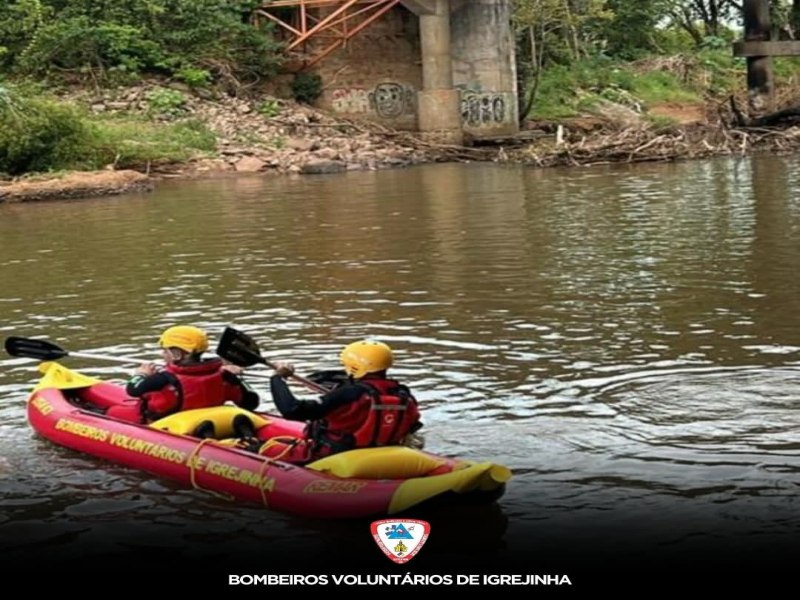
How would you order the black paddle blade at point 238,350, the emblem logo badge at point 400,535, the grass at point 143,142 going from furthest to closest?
the grass at point 143,142, the black paddle blade at point 238,350, the emblem logo badge at point 400,535

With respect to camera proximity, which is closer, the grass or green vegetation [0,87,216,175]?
green vegetation [0,87,216,175]

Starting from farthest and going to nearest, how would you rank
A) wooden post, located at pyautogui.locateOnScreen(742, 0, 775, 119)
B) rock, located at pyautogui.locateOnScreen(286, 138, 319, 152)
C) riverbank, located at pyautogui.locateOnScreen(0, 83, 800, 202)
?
rock, located at pyautogui.locateOnScreen(286, 138, 319, 152), wooden post, located at pyautogui.locateOnScreen(742, 0, 775, 119), riverbank, located at pyautogui.locateOnScreen(0, 83, 800, 202)

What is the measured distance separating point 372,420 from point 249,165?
26023 millimetres

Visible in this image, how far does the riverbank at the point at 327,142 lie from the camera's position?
30281mm

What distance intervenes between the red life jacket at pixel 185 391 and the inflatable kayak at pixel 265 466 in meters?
0.13

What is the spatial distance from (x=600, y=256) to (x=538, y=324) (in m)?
3.93

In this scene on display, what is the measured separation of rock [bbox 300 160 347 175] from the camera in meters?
32.4

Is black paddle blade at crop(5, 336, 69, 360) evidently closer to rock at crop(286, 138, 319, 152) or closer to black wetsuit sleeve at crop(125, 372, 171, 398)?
black wetsuit sleeve at crop(125, 372, 171, 398)

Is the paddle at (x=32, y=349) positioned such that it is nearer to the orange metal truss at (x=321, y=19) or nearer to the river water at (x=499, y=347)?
the river water at (x=499, y=347)

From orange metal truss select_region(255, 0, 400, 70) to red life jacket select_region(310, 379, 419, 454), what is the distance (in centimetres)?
3034

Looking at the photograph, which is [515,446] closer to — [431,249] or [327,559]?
[327,559]

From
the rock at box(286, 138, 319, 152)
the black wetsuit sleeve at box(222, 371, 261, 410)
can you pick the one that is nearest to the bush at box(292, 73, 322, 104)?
the rock at box(286, 138, 319, 152)

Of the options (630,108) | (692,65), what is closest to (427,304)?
Result: (630,108)

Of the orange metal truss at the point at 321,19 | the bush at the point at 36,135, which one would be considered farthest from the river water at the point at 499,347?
the orange metal truss at the point at 321,19
